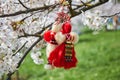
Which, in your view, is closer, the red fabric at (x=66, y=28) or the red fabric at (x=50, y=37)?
the red fabric at (x=66, y=28)

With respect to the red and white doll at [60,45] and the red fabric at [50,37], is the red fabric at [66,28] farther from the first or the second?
the red fabric at [50,37]

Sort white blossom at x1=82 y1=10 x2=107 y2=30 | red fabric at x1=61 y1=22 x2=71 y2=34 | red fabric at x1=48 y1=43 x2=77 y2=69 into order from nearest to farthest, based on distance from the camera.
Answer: red fabric at x1=61 y1=22 x2=71 y2=34, red fabric at x1=48 y1=43 x2=77 y2=69, white blossom at x1=82 y1=10 x2=107 y2=30

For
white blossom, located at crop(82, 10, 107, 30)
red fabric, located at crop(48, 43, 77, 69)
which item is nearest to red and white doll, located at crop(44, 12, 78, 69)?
red fabric, located at crop(48, 43, 77, 69)

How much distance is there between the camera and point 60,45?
502 centimetres

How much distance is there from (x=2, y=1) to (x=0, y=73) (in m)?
0.94

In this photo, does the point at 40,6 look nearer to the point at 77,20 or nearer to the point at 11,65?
the point at 11,65

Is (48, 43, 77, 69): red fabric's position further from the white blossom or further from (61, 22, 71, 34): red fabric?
the white blossom

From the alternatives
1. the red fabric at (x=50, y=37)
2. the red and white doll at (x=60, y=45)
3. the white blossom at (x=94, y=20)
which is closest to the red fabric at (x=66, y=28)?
the red and white doll at (x=60, y=45)

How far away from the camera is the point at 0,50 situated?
6012 mm

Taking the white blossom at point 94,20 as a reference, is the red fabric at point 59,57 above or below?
below

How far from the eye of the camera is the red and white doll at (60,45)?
496 centimetres

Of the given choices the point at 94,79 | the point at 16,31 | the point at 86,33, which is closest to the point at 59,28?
the point at 16,31

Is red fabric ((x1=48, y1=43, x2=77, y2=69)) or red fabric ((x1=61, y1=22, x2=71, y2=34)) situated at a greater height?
red fabric ((x1=61, y1=22, x2=71, y2=34))

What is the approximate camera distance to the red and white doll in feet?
16.3
